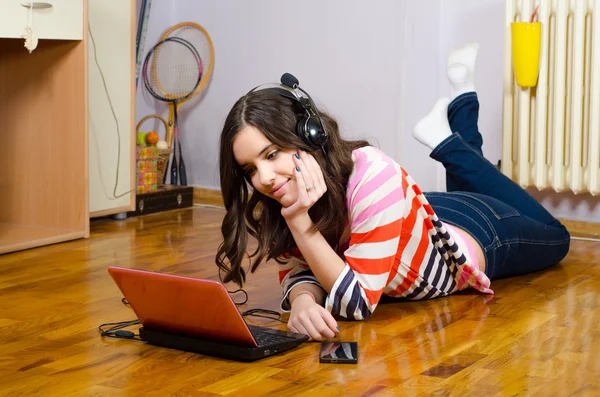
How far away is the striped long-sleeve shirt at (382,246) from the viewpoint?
1674 millimetres

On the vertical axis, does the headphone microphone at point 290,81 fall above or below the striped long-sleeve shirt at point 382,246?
above

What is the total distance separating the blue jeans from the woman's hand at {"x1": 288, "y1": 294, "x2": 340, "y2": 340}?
1.91 ft

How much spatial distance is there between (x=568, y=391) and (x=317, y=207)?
0.60m

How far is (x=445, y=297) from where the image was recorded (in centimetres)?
202

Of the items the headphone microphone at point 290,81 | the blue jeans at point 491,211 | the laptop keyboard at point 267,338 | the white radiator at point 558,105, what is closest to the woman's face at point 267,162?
the headphone microphone at point 290,81

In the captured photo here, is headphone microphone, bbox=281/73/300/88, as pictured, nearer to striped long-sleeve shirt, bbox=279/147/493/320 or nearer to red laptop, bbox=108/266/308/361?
striped long-sleeve shirt, bbox=279/147/493/320

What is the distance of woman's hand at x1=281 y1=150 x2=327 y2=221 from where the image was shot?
1.60 metres

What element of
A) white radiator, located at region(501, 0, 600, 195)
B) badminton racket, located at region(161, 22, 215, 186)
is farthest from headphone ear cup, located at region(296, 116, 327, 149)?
badminton racket, located at region(161, 22, 215, 186)

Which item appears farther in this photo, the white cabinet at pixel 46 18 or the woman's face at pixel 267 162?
the white cabinet at pixel 46 18

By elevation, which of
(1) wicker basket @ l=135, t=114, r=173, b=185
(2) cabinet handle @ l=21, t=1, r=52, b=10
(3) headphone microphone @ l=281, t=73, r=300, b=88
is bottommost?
(1) wicker basket @ l=135, t=114, r=173, b=185

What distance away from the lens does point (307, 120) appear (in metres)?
1.60

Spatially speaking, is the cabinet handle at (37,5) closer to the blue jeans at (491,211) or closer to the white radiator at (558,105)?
the blue jeans at (491,211)

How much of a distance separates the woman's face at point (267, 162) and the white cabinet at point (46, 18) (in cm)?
120

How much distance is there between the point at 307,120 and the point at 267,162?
Answer: 109mm
